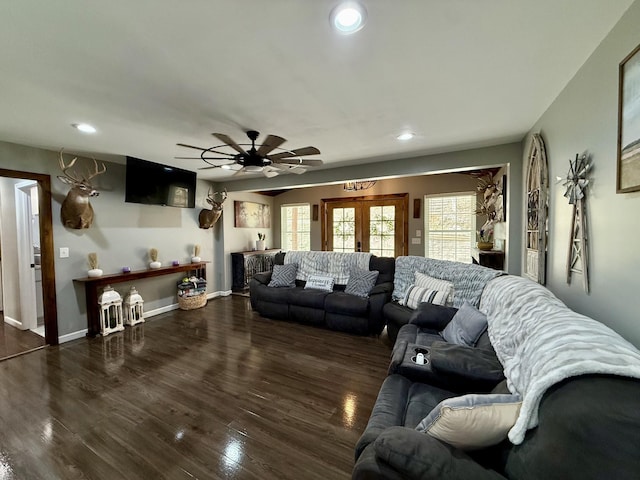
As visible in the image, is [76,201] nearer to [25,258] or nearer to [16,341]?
[25,258]

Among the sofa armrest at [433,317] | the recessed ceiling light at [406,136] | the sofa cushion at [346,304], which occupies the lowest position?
the sofa cushion at [346,304]

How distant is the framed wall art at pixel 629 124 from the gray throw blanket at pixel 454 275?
1545mm

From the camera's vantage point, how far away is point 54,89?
2020 mm

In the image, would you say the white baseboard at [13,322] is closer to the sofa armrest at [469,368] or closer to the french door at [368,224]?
the french door at [368,224]

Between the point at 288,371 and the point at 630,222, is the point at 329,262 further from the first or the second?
the point at 630,222

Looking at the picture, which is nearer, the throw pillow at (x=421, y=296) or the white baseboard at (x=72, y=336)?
the throw pillow at (x=421, y=296)

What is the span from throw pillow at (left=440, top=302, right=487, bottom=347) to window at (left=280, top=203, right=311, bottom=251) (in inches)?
201

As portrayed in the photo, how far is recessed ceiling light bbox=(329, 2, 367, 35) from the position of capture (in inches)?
50.0

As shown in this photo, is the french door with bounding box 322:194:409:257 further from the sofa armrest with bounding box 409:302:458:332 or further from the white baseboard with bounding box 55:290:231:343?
the sofa armrest with bounding box 409:302:458:332

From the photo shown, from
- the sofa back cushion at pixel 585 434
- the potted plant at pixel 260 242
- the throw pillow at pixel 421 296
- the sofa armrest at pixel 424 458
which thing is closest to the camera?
the sofa back cushion at pixel 585 434

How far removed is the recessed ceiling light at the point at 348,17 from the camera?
1.27 meters

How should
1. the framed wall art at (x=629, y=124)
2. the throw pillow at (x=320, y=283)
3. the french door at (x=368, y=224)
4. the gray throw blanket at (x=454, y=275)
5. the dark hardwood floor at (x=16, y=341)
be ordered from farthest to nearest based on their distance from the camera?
the french door at (x=368, y=224) → the throw pillow at (x=320, y=283) → the dark hardwood floor at (x=16, y=341) → the gray throw blanket at (x=454, y=275) → the framed wall art at (x=629, y=124)

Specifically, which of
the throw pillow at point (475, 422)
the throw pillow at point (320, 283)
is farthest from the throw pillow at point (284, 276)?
the throw pillow at point (475, 422)

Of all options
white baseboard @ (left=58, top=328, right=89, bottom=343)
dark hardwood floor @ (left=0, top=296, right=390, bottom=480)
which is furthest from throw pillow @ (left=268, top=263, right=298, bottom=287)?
white baseboard @ (left=58, top=328, right=89, bottom=343)
